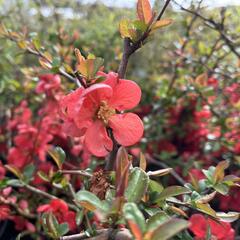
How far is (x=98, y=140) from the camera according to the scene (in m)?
0.65

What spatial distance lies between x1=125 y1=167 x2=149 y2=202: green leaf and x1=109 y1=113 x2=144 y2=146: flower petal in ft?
0.29

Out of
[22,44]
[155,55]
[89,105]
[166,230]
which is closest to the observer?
[166,230]

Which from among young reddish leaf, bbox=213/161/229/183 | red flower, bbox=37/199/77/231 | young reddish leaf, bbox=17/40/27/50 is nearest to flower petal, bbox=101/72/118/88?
young reddish leaf, bbox=213/161/229/183

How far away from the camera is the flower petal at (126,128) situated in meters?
0.65

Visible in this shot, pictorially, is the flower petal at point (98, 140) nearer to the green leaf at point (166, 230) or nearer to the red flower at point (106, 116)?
the red flower at point (106, 116)

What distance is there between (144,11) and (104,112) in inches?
6.8

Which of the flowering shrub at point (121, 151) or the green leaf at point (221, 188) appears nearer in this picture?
the flowering shrub at point (121, 151)

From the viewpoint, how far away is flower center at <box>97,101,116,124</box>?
653 mm

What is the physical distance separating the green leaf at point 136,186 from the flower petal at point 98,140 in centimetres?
9

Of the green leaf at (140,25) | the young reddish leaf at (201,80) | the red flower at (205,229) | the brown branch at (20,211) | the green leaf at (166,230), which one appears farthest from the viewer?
the young reddish leaf at (201,80)

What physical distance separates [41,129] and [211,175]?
754 millimetres

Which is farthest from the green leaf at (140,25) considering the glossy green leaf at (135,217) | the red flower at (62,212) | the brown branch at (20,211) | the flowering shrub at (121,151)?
the brown branch at (20,211)

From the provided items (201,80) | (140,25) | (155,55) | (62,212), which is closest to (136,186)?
(140,25)

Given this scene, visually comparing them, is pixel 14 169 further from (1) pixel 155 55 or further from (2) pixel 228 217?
(1) pixel 155 55
